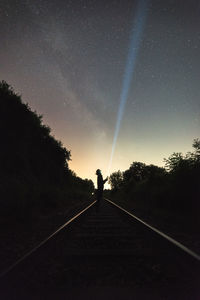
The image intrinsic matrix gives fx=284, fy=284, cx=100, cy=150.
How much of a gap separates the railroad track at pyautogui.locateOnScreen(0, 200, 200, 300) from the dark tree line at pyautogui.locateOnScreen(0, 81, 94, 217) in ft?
21.3

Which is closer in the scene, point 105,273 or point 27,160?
point 105,273

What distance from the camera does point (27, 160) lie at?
28594 millimetres

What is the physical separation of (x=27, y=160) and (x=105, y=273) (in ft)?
85.7

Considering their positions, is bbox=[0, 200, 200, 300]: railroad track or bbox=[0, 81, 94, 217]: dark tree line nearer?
bbox=[0, 200, 200, 300]: railroad track

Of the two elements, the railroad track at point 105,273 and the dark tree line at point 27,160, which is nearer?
the railroad track at point 105,273

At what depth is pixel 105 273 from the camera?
3535mm

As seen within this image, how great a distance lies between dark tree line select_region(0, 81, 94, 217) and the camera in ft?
40.6

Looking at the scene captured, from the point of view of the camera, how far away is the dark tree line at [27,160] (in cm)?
1237

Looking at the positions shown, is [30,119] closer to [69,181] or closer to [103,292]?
[69,181]

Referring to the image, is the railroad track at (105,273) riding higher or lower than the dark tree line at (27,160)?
lower

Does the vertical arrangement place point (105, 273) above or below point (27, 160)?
below

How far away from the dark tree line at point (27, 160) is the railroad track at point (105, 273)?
6491mm

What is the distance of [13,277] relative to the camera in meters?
3.20

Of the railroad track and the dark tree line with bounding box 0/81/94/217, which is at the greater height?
the dark tree line with bounding box 0/81/94/217
